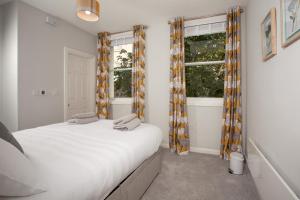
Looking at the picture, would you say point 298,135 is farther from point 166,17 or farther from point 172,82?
point 166,17

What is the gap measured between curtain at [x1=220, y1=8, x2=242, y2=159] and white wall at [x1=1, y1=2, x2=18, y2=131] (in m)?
3.63

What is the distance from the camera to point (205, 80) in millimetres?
3266

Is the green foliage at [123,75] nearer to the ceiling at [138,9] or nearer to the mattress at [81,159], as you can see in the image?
the ceiling at [138,9]

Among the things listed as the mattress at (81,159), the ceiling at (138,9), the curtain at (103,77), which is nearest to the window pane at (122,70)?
the curtain at (103,77)

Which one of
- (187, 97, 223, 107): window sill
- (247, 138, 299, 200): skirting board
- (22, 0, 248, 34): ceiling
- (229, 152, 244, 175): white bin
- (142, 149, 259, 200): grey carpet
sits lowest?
(142, 149, 259, 200): grey carpet

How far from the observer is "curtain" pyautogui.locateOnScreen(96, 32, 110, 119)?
3965 millimetres

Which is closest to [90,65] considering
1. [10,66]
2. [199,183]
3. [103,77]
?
[103,77]

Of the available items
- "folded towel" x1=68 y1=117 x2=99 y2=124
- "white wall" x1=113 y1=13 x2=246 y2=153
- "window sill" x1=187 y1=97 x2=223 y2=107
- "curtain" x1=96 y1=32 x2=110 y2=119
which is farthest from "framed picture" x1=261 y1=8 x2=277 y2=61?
"curtain" x1=96 y1=32 x2=110 y2=119

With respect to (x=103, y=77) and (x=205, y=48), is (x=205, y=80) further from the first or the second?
(x=103, y=77)

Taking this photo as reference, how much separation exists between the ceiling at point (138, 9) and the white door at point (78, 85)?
0.89 m

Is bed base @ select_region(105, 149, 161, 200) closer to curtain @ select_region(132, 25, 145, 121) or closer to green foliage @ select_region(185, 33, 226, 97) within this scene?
curtain @ select_region(132, 25, 145, 121)

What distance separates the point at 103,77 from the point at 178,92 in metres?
1.99

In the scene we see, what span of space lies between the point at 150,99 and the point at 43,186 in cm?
292

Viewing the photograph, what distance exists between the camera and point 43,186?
2.58 feet
